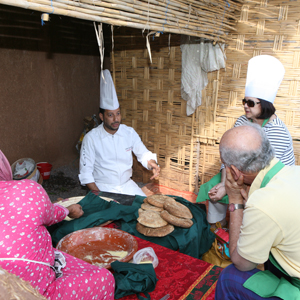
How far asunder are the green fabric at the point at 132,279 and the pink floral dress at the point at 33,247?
136 millimetres

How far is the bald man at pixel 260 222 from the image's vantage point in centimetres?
150

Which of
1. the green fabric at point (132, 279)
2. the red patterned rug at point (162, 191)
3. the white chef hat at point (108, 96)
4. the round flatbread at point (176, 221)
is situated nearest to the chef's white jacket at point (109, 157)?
the white chef hat at point (108, 96)

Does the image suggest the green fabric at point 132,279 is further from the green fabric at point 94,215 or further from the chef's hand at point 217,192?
the chef's hand at point 217,192

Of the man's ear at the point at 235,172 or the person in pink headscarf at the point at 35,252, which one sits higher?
the man's ear at the point at 235,172

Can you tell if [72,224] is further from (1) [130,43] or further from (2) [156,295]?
(1) [130,43]

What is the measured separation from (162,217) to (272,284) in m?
1.01

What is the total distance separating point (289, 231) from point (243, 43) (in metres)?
3.20

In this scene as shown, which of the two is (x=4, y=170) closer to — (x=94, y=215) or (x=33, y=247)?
(x=33, y=247)

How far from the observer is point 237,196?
6.48ft

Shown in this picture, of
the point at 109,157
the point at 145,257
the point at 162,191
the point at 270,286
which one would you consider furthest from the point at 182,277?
the point at 162,191

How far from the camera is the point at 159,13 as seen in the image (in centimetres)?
281

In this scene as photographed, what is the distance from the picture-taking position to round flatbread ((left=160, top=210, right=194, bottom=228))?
2379 millimetres

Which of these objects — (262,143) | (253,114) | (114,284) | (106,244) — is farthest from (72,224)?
(253,114)

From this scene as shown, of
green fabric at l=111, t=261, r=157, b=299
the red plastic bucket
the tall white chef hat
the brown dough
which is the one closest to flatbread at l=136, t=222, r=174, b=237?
green fabric at l=111, t=261, r=157, b=299
